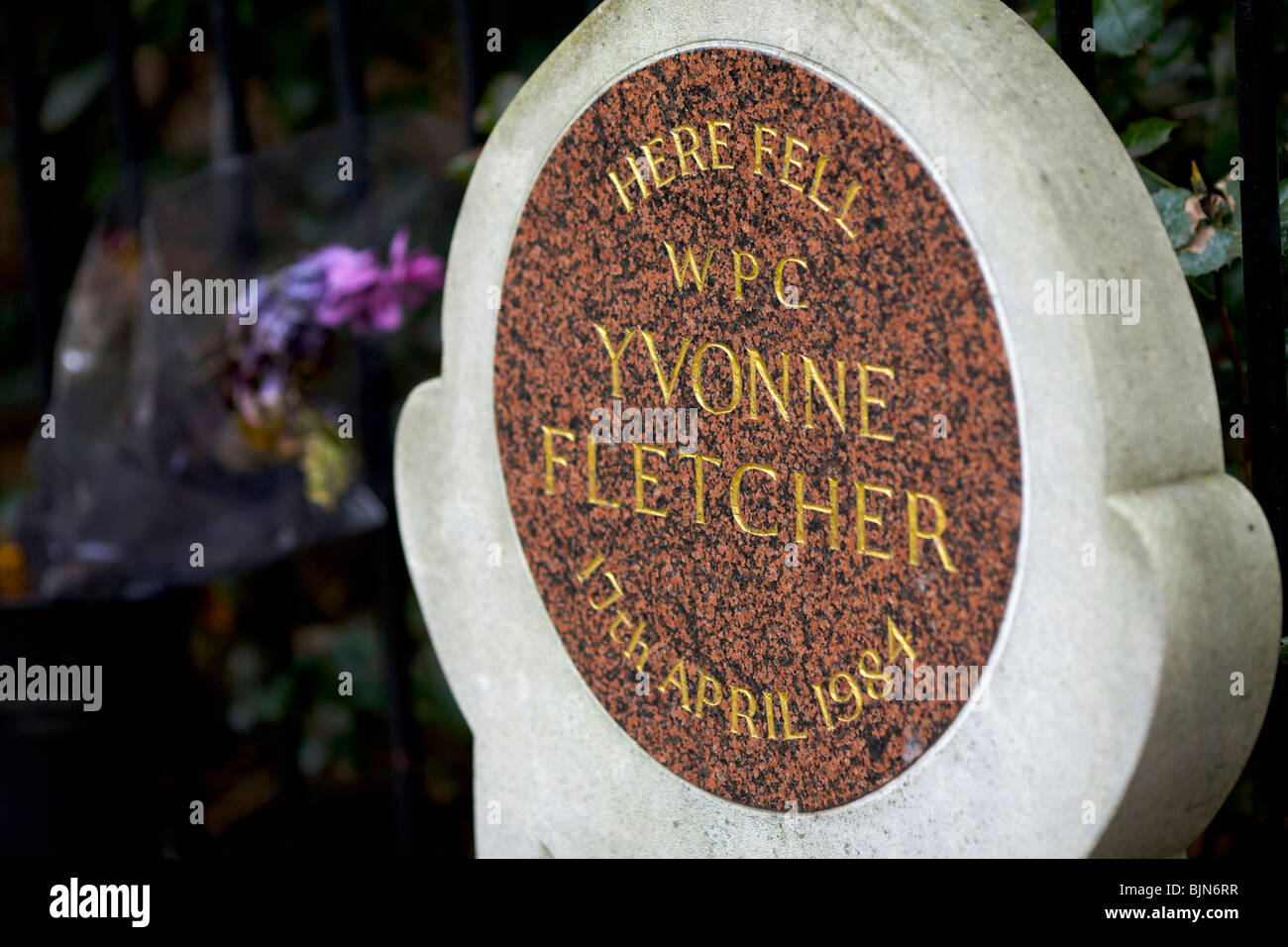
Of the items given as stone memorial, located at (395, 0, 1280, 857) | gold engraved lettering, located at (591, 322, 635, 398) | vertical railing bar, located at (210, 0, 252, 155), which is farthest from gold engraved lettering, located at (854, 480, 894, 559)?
vertical railing bar, located at (210, 0, 252, 155)

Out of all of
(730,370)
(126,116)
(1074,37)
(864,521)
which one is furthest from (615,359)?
(126,116)

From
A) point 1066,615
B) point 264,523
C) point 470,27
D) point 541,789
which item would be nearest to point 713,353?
point 1066,615

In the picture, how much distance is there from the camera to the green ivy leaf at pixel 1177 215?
1.45 m

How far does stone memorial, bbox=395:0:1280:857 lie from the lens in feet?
3.83

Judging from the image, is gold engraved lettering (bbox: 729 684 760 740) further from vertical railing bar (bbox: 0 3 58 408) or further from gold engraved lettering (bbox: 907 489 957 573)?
vertical railing bar (bbox: 0 3 58 408)

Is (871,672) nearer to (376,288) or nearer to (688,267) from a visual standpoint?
(688,267)

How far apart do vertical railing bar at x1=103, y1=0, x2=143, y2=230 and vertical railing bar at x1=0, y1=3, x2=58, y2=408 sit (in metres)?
0.18

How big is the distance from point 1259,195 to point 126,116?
2.07m

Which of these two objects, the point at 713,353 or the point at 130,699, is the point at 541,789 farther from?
the point at 130,699

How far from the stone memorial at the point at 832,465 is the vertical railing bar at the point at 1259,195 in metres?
0.15

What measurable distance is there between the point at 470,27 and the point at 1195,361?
54.3 inches

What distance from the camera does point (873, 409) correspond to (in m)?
1.31

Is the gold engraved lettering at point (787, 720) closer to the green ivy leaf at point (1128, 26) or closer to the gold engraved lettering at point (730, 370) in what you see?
the gold engraved lettering at point (730, 370)
